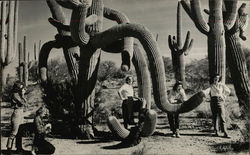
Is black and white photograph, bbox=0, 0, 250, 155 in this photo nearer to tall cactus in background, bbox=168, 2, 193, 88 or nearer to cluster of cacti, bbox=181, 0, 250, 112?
cluster of cacti, bbox=181, 0, 250, 112

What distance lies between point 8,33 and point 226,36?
242 inches

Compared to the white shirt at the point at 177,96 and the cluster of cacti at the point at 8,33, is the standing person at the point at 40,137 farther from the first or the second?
the cluster of cacti at the point at 8,33

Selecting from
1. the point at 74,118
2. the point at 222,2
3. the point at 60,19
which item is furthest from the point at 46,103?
the point at 222,2

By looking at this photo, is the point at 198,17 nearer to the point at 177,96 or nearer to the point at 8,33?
the point at 177,96

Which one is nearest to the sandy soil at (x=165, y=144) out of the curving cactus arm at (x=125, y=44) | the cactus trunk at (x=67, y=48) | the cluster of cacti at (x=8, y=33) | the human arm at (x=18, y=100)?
the human arm at (x=18, y=100)

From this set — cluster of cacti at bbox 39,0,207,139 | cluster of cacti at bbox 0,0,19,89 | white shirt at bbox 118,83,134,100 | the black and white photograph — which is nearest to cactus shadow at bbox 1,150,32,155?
the black and white photograph

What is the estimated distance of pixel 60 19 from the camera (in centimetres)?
1144

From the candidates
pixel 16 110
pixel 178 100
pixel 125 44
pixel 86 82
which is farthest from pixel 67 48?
pixel 178 100

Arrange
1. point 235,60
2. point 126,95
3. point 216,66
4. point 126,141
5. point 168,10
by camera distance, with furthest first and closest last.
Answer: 1. point 168,10
2. point 235,60
3. point 216,66
4. point 126,95
5. point 126,141

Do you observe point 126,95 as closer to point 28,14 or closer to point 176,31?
point 28,14

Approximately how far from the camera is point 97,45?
9961mm

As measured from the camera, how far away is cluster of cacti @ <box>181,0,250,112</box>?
407 inches

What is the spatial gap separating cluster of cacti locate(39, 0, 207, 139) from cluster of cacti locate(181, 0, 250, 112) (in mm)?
1940

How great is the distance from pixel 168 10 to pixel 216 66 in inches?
142
